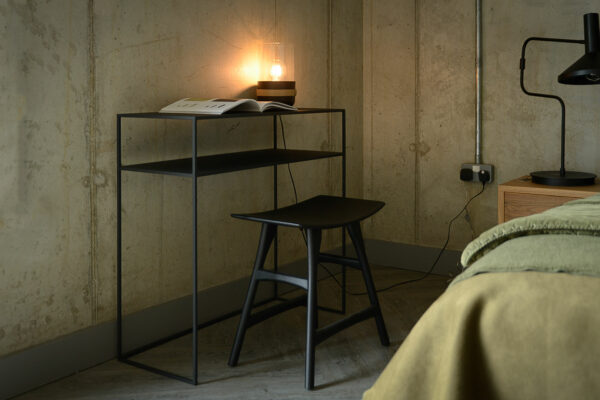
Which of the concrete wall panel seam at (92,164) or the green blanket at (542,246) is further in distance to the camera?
the concrete wall panel seam at (92,164)

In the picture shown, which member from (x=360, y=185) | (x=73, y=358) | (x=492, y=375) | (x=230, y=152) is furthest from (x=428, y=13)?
(x=492, y=375)

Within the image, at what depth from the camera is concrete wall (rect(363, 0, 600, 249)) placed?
314 cm

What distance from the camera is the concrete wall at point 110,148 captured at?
2.09 m

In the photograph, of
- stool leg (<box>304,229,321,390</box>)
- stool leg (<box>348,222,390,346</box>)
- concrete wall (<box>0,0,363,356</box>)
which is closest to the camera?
concrete wall (<box>0,0,363,356</box>)

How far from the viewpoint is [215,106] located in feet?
7.48

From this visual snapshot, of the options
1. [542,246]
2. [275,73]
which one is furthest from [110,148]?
[542,246]

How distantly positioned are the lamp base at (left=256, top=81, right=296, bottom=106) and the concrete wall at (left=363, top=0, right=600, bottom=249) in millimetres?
984

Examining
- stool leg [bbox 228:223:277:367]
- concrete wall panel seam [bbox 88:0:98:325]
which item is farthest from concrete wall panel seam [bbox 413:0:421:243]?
concrete wall panel seam [bbox 88:0:98:325]

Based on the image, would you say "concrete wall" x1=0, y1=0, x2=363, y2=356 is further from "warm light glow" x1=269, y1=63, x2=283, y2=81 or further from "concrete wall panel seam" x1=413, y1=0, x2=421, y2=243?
"concrete wall panel seam" x1=413, y1=0, x2=421, y2=243

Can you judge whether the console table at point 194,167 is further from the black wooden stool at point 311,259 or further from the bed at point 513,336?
the bed at point 513,336

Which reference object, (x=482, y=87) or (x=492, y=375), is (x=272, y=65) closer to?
(x=482, y=87)

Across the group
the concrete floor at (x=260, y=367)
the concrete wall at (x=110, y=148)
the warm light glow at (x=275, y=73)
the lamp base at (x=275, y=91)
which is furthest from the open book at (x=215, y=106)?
the concrete floor at (x=260, y=367)

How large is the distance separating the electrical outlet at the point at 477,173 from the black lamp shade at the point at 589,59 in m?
0.77

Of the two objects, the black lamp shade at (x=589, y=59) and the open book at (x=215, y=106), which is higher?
the black lamp shade at (x=589, y=59)
